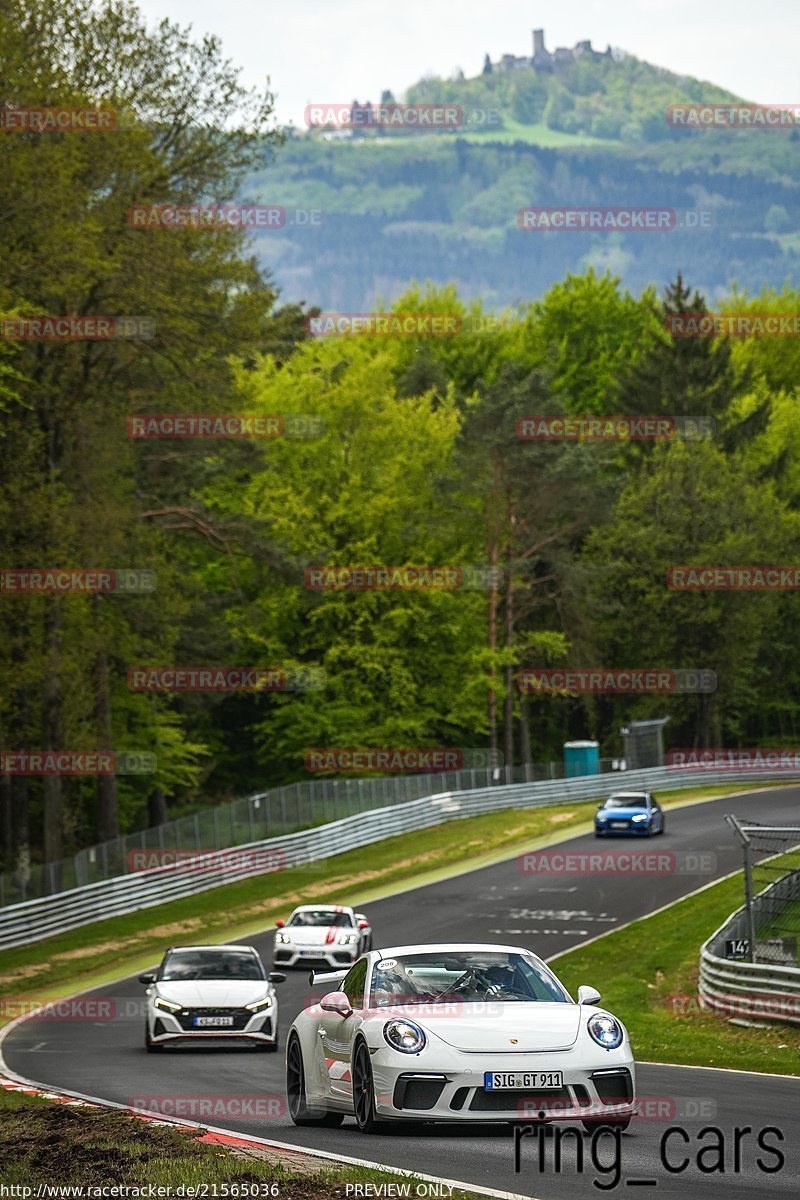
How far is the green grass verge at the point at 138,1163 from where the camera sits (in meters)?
8.71

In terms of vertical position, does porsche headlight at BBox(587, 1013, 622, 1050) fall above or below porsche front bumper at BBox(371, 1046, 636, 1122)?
above

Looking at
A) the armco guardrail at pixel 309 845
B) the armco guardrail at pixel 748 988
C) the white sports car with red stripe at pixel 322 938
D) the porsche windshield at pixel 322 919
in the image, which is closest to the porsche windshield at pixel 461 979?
the armco guardrail at pixel 748 988

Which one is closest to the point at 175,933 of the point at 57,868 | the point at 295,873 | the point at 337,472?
the point at 57,868

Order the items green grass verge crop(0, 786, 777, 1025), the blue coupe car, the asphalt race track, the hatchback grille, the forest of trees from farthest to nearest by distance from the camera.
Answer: the blue coupe car, the forest of trees, green grass verge crop(0, 786, 777, 1025), the hatchback grille, the asphalt race track

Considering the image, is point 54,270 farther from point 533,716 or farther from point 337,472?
point 533,716

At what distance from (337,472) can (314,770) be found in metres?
11.1

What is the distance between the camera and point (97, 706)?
151ft

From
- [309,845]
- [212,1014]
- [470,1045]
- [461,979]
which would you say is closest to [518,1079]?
[470,1045]

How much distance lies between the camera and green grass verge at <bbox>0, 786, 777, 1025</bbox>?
115ft

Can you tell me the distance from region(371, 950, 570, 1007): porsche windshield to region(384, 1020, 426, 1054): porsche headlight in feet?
1.66

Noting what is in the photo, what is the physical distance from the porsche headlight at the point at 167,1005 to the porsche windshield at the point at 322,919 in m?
11.8

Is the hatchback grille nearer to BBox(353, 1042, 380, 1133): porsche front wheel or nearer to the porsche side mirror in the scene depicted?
the porsche side mirror

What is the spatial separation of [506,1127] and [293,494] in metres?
51.5

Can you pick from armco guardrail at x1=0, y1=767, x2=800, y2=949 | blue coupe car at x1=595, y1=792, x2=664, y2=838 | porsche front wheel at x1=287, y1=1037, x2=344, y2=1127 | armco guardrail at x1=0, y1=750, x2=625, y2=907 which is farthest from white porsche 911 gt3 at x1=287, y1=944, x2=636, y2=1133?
blue coupe car at x1=595, y1=792, x2=664, y2=838
